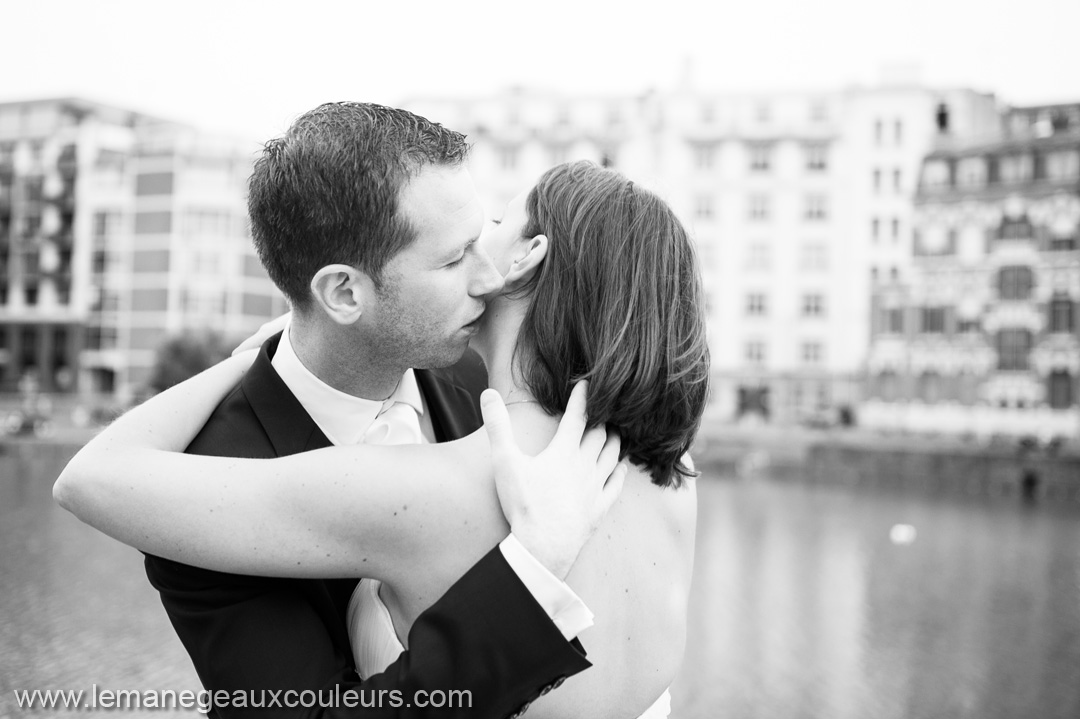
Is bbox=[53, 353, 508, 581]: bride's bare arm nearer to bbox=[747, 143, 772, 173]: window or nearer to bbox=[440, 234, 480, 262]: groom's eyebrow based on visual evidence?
bbox=[440, 234, 480, 262]: groom's eyebrow

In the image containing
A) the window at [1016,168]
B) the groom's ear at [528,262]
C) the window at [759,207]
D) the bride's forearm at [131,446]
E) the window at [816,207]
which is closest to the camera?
the bride's forearm at [131,446]

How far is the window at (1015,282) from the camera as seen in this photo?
134ft

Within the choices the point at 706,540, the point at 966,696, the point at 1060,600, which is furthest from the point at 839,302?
the point at 966,696

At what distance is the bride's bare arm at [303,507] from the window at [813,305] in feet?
169

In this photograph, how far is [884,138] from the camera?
165 ft

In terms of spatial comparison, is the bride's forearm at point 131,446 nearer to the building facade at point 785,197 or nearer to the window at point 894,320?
the window at point 894,320

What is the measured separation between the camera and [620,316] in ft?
5.86

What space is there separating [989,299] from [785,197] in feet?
45.2

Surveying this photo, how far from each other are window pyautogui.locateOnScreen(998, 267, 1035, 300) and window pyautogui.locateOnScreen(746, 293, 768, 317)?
13.1m

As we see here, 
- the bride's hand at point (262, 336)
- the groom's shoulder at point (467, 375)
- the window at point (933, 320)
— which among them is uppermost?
the window at point (933, 320)

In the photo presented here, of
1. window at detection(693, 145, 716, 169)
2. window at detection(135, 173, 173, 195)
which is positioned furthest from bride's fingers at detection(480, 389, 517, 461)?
window at detection(135, 173, 173, 195)

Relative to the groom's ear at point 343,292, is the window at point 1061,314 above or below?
above

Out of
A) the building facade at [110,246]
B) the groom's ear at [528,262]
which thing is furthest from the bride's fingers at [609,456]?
the building facade at [110,246]

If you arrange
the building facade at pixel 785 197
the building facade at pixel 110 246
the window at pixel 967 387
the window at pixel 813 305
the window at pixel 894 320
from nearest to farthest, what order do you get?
1. the window at pixel 967 387
2. the window at pixel 894 320
3. the building facade at pixel 785 197
4. the window at pixel 813 305
5. the building facade at pixel 110 246
